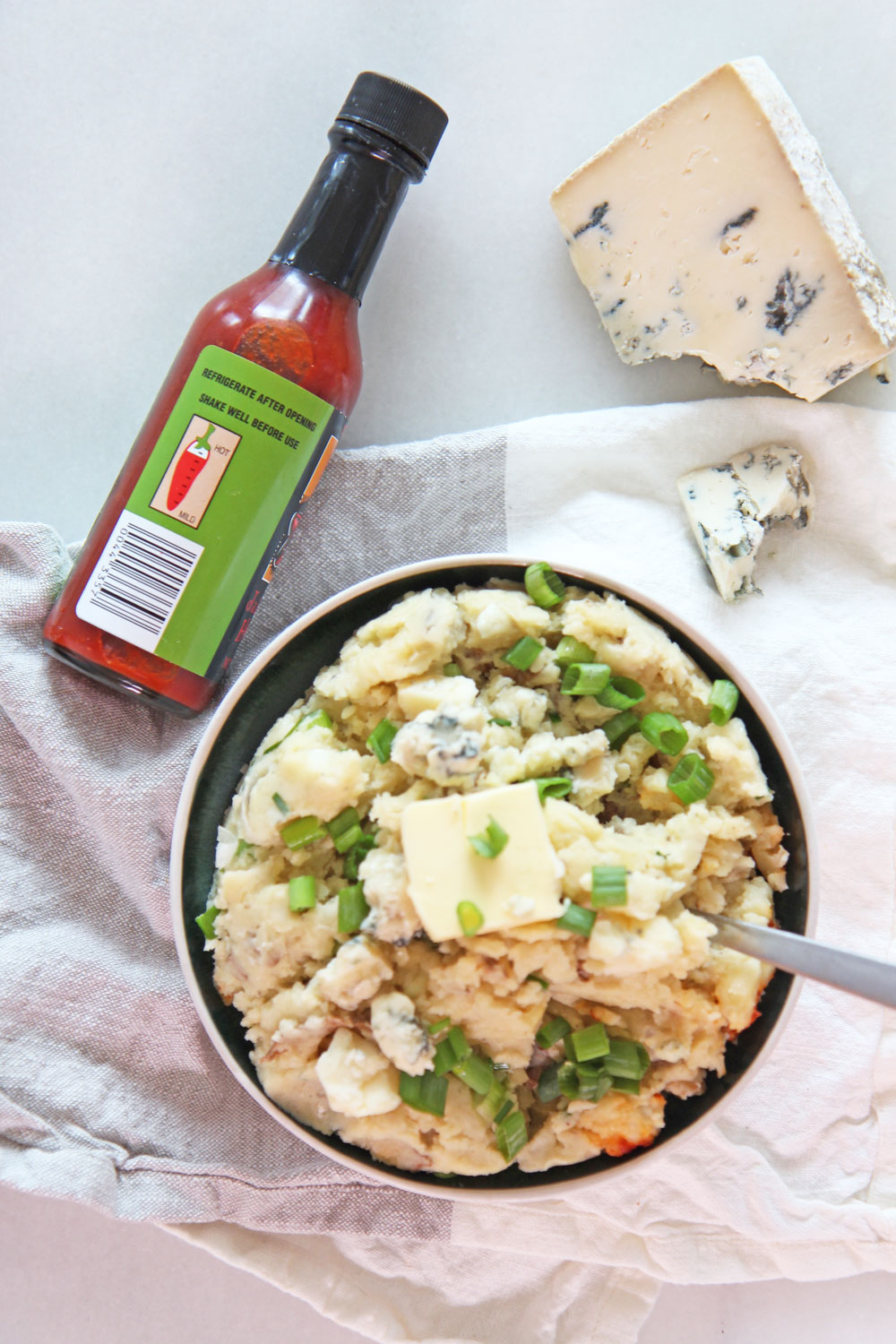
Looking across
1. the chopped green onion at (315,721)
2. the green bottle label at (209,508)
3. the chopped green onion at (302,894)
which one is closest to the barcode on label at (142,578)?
the green bottle label at (209,508)

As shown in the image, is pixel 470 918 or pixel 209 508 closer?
pixel 470 918

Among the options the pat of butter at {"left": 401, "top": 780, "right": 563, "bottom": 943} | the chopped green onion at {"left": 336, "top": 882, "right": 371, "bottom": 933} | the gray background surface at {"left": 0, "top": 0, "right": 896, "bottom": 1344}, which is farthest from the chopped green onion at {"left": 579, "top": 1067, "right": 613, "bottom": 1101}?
the gray background surface at {"left": 0, "top": 0, "right": 896, "bottom": 1344}

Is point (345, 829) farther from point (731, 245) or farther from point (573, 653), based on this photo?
point (731, 245)

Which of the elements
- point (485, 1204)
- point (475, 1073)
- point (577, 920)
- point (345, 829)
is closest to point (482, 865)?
point (577, 920)

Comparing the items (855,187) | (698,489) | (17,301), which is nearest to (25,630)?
(17,301)

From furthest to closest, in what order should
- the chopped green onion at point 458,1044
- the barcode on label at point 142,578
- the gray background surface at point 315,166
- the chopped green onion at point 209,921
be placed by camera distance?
1. the gray background surface at point 315,166
2. the barcode on label at point 142,578
3. the chopped green onion at point 209,921
4. the chopped green onion at point 458,1044

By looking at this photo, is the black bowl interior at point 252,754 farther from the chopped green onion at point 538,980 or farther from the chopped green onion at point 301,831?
the chopped green onion at point 538,980
